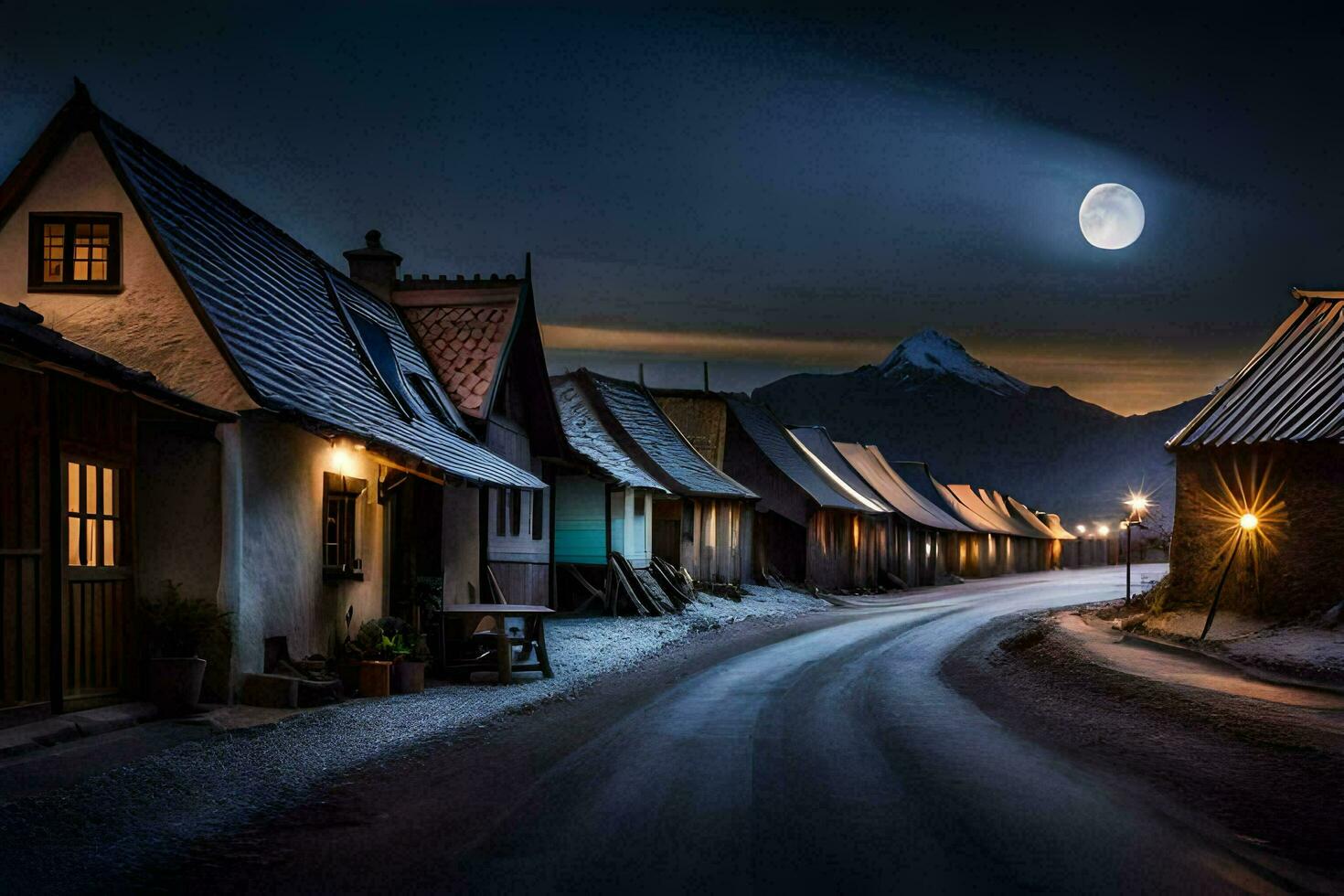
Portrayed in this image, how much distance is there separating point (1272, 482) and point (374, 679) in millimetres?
15691

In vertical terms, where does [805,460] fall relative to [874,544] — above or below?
above

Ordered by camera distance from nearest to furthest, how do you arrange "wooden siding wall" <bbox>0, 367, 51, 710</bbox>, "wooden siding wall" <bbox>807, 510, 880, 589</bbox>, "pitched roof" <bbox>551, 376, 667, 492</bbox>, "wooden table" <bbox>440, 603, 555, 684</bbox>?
"wooden siding wall" <bbox>0, 367, 51, 710</bbox>
"wooden table" <bbox>440, 603, 555, 684</bbox>
"pitched roof" <bbox>551, 376, 667, 492</bbox>
"wooden siding wall" <bbox>807, 510, 880, 589</bbox>

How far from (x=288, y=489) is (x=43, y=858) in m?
7.39

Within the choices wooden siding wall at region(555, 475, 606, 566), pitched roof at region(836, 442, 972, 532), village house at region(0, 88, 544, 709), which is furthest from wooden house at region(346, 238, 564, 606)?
pitched roof at region(836, 442, 972, 532)

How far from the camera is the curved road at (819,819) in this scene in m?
5.79

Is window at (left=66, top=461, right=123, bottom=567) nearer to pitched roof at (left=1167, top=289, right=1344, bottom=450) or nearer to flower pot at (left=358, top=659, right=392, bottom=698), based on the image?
flower pot at (left=358, top=659, right=392, bottom=698)

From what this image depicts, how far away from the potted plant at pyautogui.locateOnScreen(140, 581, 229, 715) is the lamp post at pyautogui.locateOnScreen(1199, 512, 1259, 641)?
15.8 metres

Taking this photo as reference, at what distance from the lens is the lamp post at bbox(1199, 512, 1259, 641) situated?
19788mm

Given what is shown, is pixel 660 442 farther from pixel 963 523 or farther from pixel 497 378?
pixel 963 523

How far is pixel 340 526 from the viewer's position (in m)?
15.1

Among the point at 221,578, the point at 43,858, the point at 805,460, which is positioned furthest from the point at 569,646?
the point at 805,460

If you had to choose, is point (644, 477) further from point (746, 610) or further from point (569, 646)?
point (569, 646)

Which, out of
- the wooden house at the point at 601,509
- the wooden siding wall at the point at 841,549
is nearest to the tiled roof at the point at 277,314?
the wooden house at the point at 601,509

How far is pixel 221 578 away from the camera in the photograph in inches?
460
